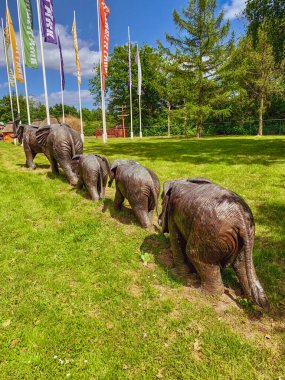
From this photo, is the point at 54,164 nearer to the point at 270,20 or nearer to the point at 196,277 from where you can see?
the point at 196,277

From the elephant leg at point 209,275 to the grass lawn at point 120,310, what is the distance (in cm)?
13

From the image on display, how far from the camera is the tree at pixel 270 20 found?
45.3 feet

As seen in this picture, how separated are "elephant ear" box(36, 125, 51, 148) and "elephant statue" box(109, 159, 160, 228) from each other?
5.28 meters

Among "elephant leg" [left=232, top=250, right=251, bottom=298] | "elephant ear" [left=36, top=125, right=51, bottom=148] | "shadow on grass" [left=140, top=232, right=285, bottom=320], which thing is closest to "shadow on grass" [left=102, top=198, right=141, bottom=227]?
"shadow on grass" [left=140, top=232, right=285, bottom=320]

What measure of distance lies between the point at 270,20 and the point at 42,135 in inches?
516

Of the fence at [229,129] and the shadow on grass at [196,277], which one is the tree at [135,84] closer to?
the fence at [229,129]

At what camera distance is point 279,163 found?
11219 mm

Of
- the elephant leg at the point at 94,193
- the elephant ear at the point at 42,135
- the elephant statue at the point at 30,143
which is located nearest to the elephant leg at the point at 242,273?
the elephant leg at the point at 94,193

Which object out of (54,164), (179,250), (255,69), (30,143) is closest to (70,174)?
(54,164)

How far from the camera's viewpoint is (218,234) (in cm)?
294

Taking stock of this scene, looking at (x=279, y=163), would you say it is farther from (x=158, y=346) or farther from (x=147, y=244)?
(x=158, y=346)

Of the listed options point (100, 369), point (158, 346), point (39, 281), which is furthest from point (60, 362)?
point (39, 281)

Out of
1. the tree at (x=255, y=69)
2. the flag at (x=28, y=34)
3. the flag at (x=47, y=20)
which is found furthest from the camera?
the tree at (x=255, y=69)

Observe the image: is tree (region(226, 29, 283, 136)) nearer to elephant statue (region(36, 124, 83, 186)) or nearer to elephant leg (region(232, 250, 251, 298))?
elephant statue (region(36, 124, 83, 186))
